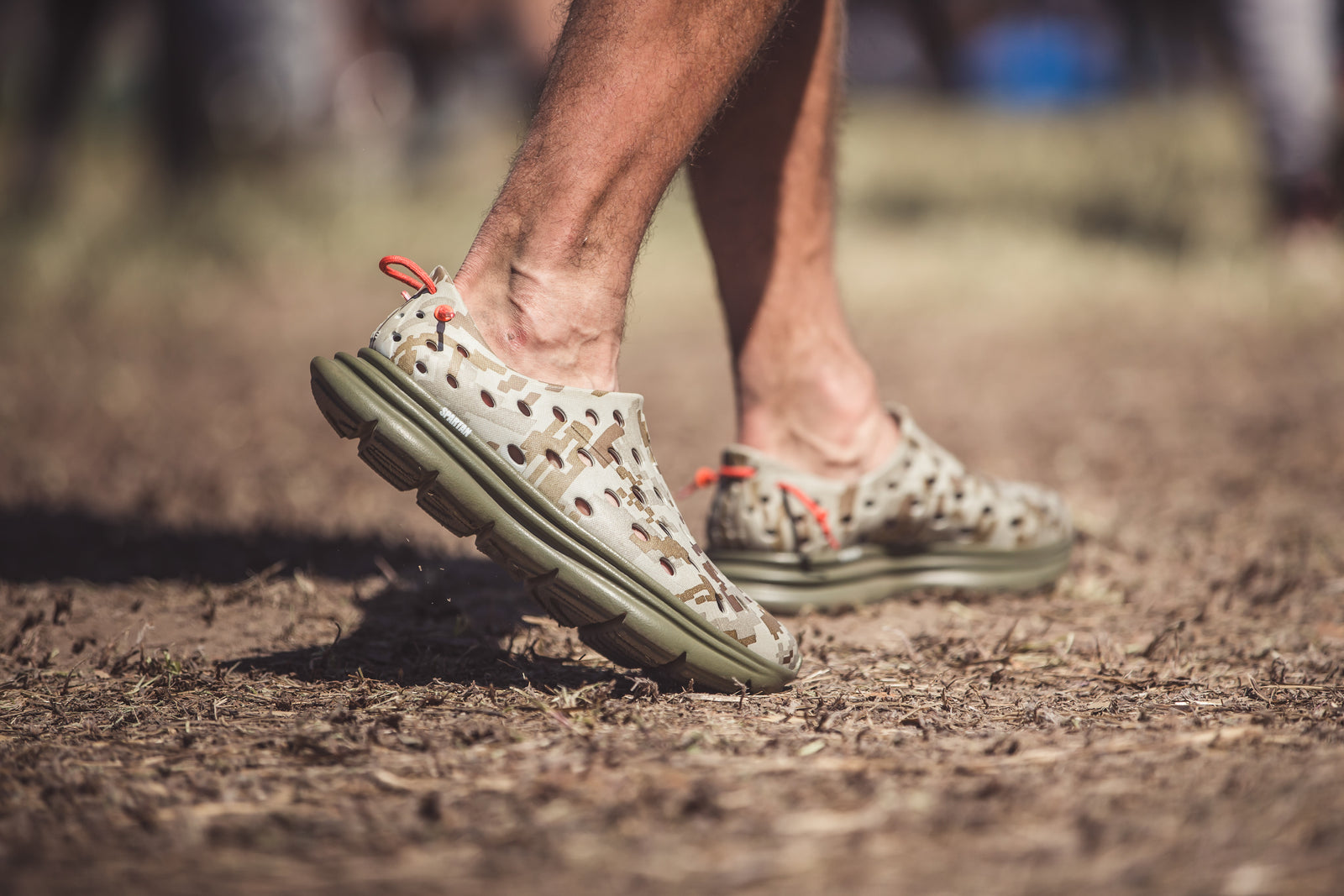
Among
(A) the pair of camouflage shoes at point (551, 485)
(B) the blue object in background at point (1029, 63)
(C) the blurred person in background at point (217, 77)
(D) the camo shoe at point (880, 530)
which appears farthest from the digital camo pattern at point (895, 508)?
(B) the blue object in background at point (1029, 63)

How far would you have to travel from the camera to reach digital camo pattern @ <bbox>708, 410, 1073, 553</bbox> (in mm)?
1489

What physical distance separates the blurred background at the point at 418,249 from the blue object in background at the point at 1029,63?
8511 mm

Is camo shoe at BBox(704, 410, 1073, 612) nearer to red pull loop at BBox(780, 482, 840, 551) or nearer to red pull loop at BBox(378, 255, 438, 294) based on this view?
red pull loop at BBox(780, 482, 840, 551)

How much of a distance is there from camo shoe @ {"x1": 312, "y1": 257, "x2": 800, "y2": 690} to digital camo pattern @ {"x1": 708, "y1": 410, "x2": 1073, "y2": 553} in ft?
1.14

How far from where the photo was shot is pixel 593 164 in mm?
1124

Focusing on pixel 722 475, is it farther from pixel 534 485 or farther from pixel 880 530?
pixel 534 485

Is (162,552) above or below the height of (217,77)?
below

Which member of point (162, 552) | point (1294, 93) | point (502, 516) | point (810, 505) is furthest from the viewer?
point (1294, 93)

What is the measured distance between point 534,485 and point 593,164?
0.32 m

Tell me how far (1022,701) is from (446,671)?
60 cm

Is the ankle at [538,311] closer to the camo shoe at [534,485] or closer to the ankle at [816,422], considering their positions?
the camo shoe at [534,485]

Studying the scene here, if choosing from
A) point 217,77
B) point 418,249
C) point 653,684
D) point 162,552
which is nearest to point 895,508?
point 653,684

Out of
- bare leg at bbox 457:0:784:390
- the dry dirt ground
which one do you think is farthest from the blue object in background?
bare leg at bbox 457:0:784:390

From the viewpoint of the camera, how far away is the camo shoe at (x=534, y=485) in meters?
1.08
